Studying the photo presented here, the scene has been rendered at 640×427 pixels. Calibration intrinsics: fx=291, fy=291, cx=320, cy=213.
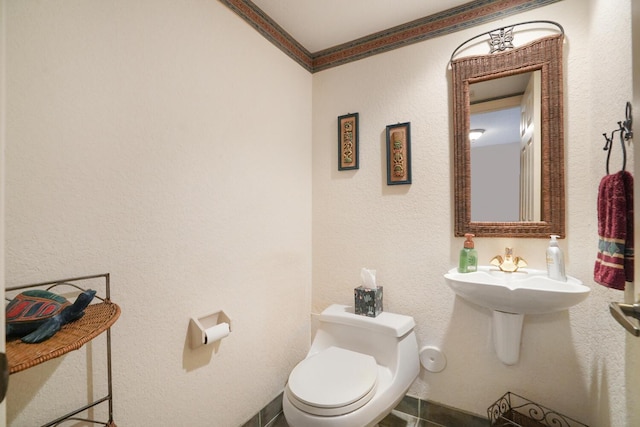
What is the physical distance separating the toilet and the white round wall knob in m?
0.06

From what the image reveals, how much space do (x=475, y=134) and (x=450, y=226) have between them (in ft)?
1.74

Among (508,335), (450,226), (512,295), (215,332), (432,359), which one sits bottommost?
(432,359)

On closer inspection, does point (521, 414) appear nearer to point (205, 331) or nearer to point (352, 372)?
point (352, 372)

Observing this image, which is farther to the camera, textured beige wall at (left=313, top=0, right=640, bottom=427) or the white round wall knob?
the white round wall knob

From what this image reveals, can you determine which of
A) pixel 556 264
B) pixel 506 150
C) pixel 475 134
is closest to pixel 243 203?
pixel 475 134

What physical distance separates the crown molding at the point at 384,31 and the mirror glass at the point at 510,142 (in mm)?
223

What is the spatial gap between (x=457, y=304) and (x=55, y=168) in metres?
1.88

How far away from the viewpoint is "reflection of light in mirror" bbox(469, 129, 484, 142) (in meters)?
1.62

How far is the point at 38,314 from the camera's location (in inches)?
28.2

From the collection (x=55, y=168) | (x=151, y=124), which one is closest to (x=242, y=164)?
(x=151, y=124)

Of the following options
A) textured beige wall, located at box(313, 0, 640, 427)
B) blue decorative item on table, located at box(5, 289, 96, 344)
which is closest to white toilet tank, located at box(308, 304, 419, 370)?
textured beige wall, located at box(313, 0, 640, 427)

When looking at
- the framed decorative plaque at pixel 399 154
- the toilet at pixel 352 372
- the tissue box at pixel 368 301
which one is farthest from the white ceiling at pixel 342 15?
the toilet at pixel 352 372

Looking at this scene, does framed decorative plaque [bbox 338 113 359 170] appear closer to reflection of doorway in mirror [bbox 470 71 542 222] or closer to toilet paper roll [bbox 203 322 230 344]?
Result: reflection of doorway in mirror [bbox 470 71 542 222]

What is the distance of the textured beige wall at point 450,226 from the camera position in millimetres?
1195
